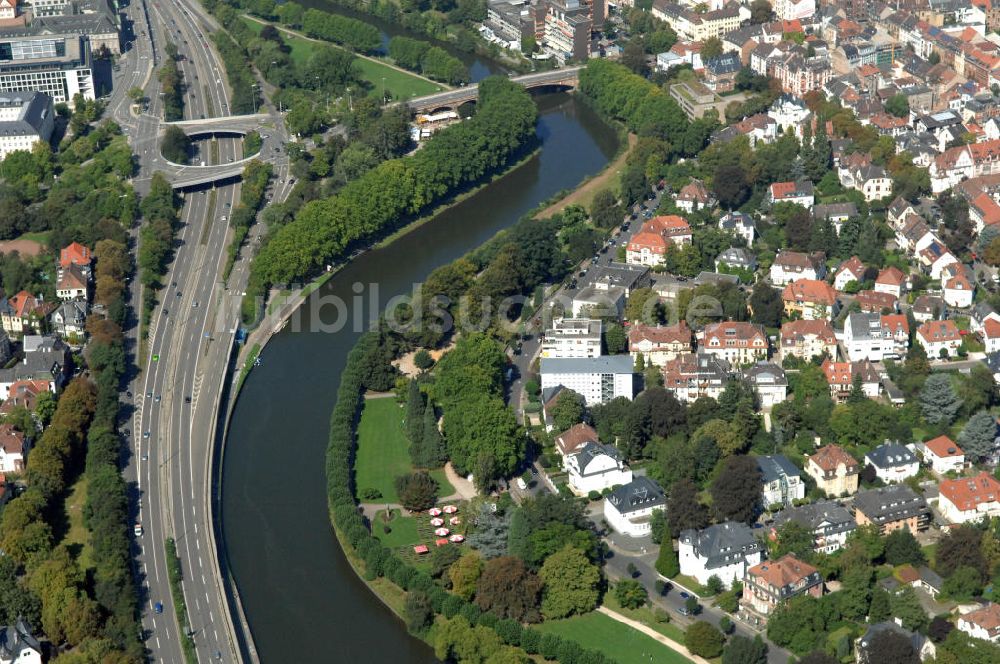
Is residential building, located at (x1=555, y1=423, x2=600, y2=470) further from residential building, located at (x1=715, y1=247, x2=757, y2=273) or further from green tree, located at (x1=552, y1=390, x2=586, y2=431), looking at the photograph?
residential building, located at (x1=715, y1=247, x2=757, y2=273)

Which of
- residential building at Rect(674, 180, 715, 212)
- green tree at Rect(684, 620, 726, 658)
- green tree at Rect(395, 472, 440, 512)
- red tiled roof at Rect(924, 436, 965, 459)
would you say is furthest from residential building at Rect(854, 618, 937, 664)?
residential building at Rect(674, 180, 715, 212)

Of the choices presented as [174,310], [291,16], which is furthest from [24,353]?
[291,16]

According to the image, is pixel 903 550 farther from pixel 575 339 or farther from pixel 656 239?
pixel 656 239

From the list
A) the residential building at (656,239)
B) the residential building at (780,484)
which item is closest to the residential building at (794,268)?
the residential building at (656,239)

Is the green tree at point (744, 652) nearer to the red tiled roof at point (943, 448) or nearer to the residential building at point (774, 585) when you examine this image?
the residential building at point (774, 585)

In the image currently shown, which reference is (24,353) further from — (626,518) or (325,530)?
(626,518)

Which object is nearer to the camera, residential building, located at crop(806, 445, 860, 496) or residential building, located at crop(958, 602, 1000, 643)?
residential building, located at crop(958, 602, 1000, 643)
